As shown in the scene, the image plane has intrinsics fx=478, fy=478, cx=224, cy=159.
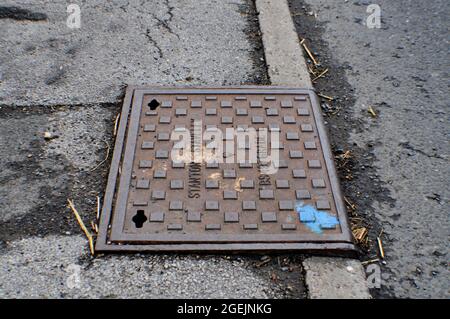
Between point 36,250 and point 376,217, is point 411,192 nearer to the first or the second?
point 376,217

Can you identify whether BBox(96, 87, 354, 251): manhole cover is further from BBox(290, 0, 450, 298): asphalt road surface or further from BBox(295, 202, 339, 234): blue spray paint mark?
BBox(290, 0, 450, 298): asphalt road surface

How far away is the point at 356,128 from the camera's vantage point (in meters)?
2.45

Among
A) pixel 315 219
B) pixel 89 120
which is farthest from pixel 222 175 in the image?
pixel 89 120

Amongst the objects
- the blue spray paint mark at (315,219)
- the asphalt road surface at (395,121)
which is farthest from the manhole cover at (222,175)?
the asphalt road surface at (395,121)

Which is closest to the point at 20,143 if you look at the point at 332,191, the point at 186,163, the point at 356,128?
the point at 186,163

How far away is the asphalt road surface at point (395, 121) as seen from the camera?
190 centimetres

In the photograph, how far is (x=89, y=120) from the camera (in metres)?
2.43

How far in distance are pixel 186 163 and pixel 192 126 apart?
0.25 metres

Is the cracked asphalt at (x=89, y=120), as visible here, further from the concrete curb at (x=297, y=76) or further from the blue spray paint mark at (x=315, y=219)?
the blue spray paint mark at (x=315, y=219)

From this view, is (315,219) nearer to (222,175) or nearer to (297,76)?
(222,175)

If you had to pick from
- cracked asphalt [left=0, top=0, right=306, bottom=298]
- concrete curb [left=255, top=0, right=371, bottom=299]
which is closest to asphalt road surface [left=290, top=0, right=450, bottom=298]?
concrete curb [left=255, top=0, right=371, bottom=299]

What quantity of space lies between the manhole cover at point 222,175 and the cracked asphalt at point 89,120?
0.09 meters

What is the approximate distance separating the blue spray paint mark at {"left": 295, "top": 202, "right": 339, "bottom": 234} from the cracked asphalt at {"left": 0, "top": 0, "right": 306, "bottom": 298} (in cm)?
18

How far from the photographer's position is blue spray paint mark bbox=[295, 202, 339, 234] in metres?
1.93
